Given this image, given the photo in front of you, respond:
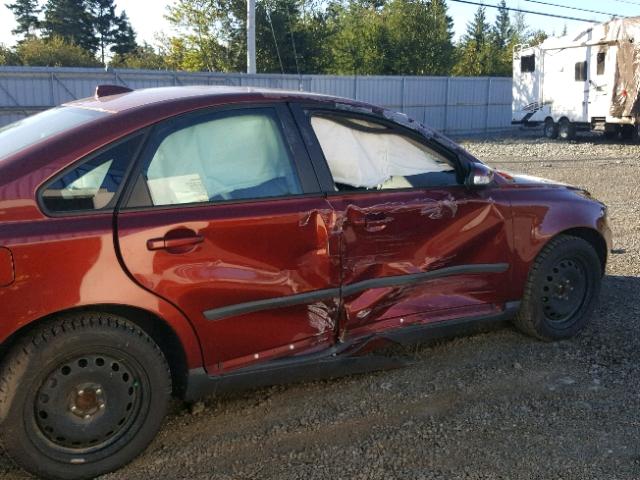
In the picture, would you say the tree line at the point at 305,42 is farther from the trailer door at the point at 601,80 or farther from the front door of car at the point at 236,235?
the front door of car at the point at 236,235

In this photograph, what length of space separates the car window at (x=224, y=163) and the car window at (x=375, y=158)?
29cm

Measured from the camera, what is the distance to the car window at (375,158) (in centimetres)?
362

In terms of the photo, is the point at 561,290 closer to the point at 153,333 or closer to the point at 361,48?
the point at 153,333

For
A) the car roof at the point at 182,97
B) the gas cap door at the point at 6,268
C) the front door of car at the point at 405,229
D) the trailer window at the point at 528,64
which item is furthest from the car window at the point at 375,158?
the trailer window at the point at 528,64

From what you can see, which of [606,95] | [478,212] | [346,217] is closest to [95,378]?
[346,217]

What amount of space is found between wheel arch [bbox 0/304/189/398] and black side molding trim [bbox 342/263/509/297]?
919 millimetres

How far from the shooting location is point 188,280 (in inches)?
118

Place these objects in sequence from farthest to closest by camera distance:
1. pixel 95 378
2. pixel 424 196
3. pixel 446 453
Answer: pixel 424 196, pixel 446 453, pixel 95 378

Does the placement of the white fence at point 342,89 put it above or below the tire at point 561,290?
above

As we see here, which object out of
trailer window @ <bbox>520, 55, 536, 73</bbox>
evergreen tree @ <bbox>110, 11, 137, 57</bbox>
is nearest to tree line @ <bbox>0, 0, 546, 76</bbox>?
trailer window @ <bbox>520, 55, 536, 73</bbox>

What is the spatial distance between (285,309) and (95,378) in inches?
37.7

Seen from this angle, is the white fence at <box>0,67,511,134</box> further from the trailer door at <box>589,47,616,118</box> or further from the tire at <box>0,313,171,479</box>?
the tire at <box>0,313,171,479</box>

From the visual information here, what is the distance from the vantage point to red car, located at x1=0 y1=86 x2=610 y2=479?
2.76 m

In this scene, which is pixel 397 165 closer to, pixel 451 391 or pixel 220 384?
pixel 451 391
